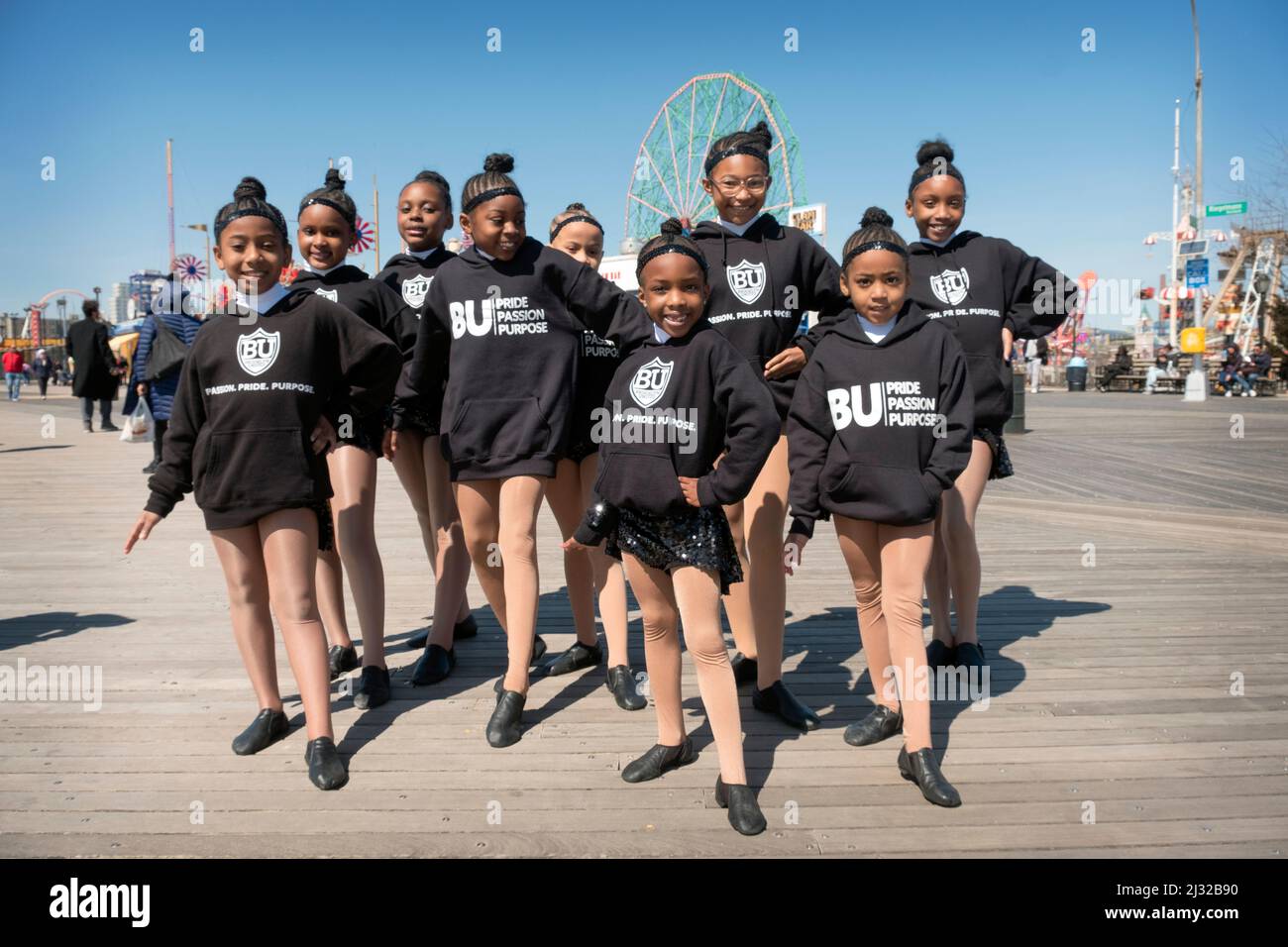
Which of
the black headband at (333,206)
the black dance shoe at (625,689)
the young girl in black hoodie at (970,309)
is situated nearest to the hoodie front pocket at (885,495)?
the young girl in black hoodie at (970,309)

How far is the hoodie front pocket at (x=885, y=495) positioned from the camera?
2982mm

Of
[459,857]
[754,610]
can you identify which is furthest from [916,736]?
[459,857]

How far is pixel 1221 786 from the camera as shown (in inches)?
115

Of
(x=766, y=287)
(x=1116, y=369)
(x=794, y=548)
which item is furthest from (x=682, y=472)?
(x=1116, y=369)

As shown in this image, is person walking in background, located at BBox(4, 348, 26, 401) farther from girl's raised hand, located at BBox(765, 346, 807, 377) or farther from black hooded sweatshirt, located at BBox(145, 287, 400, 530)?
girl's raised hand, located at BBox(765, 346, 807, 377)

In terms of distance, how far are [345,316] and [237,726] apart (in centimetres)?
155

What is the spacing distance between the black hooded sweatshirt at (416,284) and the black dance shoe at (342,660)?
102 cm

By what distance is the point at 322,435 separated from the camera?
130 inches

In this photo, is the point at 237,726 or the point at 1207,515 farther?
the point at 1207,515

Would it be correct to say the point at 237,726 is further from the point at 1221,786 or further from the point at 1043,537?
the point at 1043,537

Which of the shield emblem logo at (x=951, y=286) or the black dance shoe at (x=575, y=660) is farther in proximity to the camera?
the black dance shoe at (x=575, y=660)

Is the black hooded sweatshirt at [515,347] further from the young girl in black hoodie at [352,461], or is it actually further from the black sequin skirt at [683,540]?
the black sequin skirt at [683,540]
